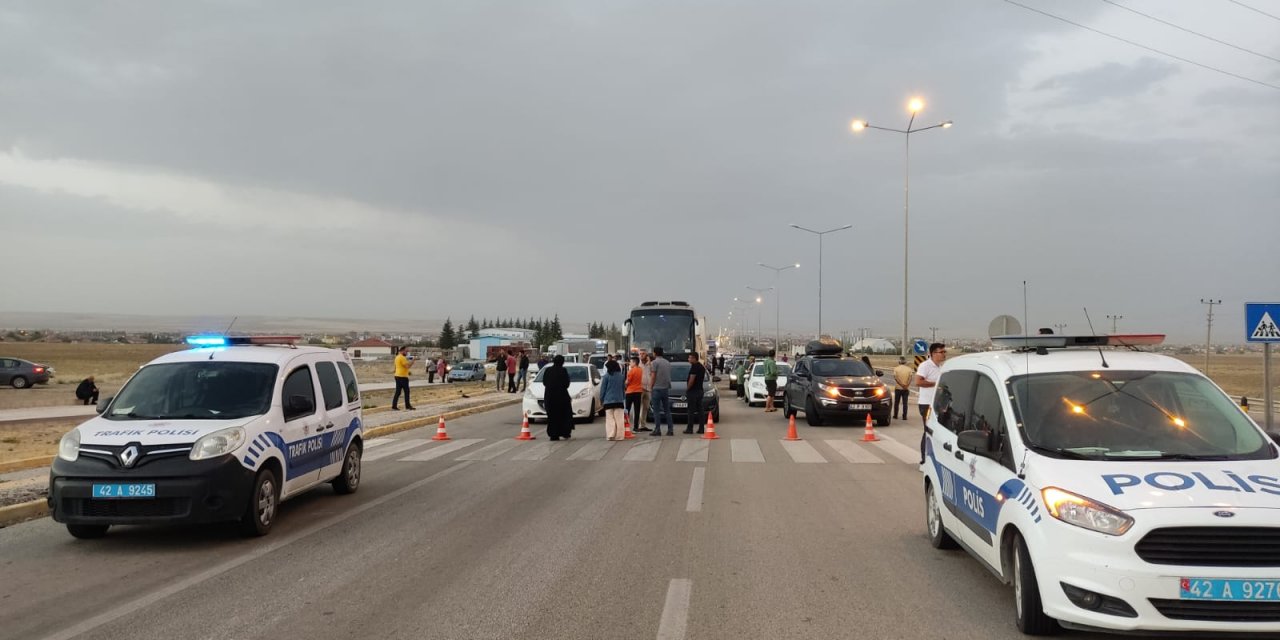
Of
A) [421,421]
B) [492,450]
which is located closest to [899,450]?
[492,450]

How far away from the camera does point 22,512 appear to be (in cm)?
916

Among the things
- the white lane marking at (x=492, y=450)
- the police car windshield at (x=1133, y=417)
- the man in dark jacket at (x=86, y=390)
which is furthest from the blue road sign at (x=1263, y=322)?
the man in dark jacket at (x=86, y=390)

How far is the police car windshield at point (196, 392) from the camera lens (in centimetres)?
841

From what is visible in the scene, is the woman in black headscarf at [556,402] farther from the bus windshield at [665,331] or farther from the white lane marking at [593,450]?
the bus windshield at [665,331]

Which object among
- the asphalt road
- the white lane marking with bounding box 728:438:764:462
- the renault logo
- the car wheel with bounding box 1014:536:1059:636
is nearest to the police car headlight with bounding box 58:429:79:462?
the renault logo

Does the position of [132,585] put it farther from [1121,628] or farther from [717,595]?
[1121,628]

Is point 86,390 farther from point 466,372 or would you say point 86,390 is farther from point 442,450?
point 466,372

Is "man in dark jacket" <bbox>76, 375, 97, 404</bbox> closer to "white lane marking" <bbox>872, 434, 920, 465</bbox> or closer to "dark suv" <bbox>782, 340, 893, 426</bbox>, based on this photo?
"dark suv" <bbox>782, 340, 893, 426</bbox>

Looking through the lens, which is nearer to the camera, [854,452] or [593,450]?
[854,452]

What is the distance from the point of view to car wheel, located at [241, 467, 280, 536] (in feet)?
25.9

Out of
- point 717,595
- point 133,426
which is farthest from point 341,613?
point 133,426

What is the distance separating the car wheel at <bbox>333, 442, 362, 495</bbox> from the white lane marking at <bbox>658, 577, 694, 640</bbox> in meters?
5.65

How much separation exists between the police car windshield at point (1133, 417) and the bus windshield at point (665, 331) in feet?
83.5

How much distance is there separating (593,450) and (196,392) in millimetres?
8169
